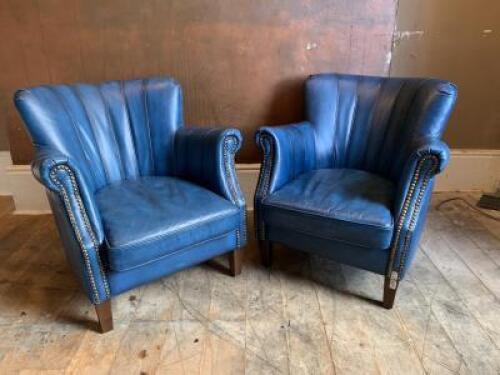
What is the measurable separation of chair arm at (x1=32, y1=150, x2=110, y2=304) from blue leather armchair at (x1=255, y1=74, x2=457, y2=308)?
0.68 m

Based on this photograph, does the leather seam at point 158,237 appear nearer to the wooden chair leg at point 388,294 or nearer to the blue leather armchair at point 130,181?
the blue leather armchair at point 130,181

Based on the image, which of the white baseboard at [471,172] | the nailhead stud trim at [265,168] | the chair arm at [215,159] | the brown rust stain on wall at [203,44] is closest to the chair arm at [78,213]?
the chair arm at [215,159]

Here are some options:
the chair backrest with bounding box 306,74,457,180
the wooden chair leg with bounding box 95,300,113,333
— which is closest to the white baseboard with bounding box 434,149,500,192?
the chair backrest with bounding box 306,74,457,180

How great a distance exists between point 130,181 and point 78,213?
516 mm

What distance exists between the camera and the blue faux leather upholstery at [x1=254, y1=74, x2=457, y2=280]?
1410 mm

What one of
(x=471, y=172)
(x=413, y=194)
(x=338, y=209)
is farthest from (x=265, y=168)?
(x=471, y=172)

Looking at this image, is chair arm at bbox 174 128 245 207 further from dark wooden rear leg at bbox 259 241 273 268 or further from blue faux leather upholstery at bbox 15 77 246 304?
dark wooden rear leg at bbox 259 241 273 268

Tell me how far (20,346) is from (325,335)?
1140 millimetres

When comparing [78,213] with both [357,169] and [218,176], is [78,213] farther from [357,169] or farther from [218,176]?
[357,169]

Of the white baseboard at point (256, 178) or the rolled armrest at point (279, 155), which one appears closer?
the rolled armrest at point (279, 155)

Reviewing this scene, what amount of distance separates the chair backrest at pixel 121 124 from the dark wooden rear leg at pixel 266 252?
1.97 ft

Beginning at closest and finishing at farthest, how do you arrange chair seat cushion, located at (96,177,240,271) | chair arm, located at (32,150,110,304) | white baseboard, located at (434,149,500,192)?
chair arm, located at (32,150,110,304) < chair seat cushion, located at (96,177,240,271) < white baseboard, located at (434,149,500,192)

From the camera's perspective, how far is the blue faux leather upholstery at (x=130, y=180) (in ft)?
4.30

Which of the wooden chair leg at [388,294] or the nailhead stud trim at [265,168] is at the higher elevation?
the nailhead stud trim at [265,168]
